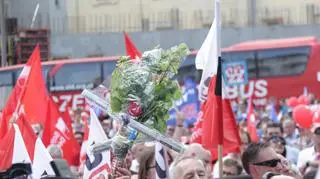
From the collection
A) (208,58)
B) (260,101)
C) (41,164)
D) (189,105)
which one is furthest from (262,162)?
(260,101)

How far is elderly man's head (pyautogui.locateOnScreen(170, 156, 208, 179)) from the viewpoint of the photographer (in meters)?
7.09

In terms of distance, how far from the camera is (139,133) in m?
7.03

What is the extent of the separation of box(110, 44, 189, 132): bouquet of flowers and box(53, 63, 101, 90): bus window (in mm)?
24669

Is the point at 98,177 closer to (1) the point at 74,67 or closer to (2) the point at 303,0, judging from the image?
(1) the point at 74,67

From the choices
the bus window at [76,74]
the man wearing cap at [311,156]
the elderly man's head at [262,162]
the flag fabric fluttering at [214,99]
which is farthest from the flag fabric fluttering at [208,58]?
the bus window at [76,74]

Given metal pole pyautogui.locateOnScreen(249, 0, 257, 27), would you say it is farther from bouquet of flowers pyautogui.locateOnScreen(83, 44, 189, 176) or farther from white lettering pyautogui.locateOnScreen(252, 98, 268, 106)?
bouquet of flowers pyautogui.locateOnScreen(83, 44, 189, 176)

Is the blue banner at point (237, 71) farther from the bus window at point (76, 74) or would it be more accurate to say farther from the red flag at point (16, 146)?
the red flag at point (16, 146)

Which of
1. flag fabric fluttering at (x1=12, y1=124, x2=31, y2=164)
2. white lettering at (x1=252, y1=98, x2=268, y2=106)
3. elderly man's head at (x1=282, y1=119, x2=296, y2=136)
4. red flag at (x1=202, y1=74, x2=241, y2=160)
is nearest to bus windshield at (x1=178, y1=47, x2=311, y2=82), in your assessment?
white lettering at (x1=252, y1=98, x2=268, y2=106)

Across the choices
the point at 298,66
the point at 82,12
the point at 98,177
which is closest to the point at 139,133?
the point at 98,177

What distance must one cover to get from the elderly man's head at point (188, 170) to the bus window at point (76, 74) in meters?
24.8

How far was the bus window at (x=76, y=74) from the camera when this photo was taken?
3222 cm

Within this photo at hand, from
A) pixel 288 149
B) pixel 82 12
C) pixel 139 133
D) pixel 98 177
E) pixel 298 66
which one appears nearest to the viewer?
pixel 139 133

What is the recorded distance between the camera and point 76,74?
107ft

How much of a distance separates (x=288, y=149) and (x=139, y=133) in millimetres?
6880
